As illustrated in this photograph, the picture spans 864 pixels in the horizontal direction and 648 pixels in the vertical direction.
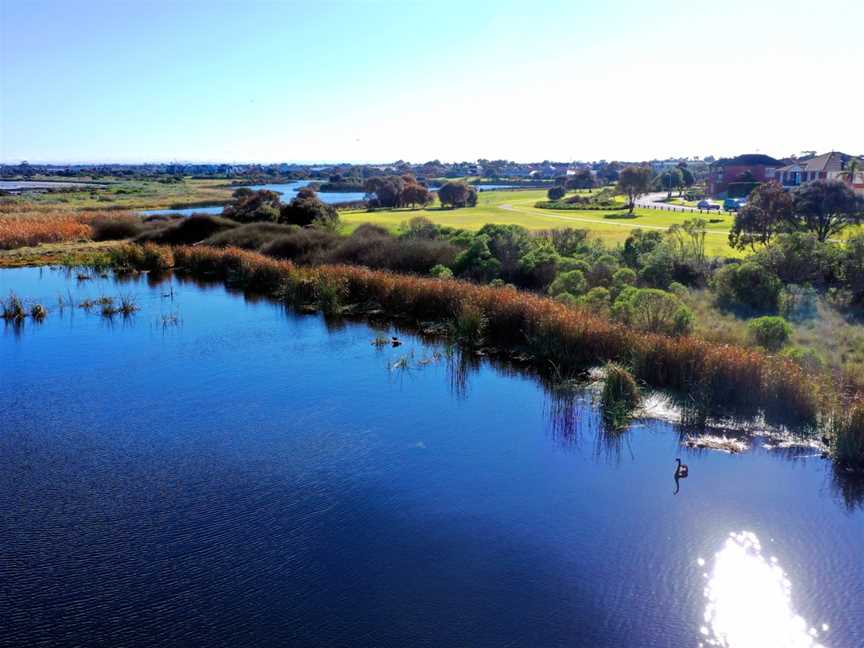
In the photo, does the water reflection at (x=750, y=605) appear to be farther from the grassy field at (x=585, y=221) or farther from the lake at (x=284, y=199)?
the lake at (x=284, y=199)

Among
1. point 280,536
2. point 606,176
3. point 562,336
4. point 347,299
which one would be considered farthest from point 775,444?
point 606,176

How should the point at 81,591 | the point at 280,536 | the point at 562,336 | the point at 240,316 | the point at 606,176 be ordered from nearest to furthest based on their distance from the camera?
the point at 81,591 < the point at 280,536 < the point at 562,336 < the point at 240,316 < the point at 606,176

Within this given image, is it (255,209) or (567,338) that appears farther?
(255,209)

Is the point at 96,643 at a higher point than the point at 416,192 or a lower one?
lower

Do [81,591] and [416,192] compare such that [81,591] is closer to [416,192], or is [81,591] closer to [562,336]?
[562,336]

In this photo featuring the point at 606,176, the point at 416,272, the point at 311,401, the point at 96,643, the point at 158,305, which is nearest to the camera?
the point at 96,643

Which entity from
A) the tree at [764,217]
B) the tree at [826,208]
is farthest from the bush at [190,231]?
the tree at [826,208]

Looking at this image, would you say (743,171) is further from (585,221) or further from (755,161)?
(585,221)

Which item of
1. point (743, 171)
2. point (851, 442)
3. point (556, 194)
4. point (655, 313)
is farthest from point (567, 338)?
point (743, 171)
